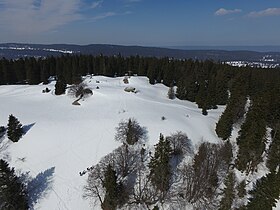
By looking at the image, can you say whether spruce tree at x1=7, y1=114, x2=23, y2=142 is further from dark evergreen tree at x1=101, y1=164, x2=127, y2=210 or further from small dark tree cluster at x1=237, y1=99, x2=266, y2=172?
small dark tree cluster at x1=237, y1=99, x2=266, y2=172

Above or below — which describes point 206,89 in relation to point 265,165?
above

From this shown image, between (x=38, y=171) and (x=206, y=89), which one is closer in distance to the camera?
(x=38, y=171)

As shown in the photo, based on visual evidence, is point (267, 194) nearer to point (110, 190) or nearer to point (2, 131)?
point (110, 190)

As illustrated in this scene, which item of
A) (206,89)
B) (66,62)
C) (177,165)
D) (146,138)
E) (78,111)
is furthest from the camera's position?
(66,62)

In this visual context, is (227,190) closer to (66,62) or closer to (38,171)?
(38,171)

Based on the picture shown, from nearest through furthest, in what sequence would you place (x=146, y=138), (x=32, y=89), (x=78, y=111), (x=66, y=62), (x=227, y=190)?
(x=227, y=190) < (x=146, y=138) < (x=78, y=111) < (x=32, y=89) < (x=66, y=62)

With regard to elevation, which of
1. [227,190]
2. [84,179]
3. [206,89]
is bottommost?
[84,179]

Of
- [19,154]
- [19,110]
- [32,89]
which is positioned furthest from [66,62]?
[19,154]
